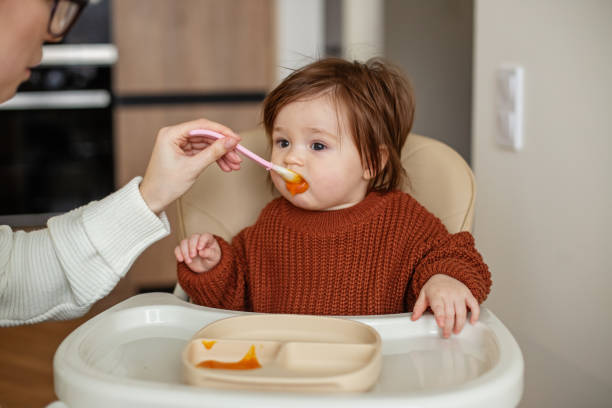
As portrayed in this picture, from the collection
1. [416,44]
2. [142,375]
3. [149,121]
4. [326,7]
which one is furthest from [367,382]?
[326,7]

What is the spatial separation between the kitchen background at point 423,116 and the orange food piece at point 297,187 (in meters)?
0.24

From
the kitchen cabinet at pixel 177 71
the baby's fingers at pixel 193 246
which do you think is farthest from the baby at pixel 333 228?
the kitchen cabinet at pixel 177 71

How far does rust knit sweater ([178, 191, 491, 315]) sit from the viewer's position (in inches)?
42.3

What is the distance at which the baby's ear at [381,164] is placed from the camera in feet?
3.83

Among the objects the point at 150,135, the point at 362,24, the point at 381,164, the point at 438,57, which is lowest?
the point at 150,135

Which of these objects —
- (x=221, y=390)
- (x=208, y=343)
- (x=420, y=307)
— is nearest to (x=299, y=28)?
(x=420, y=307)

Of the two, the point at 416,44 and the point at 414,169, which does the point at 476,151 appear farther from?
the point at 416,44

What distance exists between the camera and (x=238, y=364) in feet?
2.54

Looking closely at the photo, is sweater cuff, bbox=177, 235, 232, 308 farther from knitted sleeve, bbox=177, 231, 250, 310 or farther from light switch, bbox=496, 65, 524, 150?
light switch, bbox=496, 65, 524, 150

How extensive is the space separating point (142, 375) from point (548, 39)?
35.8 inches

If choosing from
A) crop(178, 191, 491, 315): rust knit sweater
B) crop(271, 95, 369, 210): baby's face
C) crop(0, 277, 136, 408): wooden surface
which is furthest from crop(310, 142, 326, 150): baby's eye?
crop(0, 277, 136, 408): wooden surface

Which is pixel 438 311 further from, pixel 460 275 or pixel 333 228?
pixel 333 228

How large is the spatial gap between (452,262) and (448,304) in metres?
0.11

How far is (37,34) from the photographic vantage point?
96 cm
